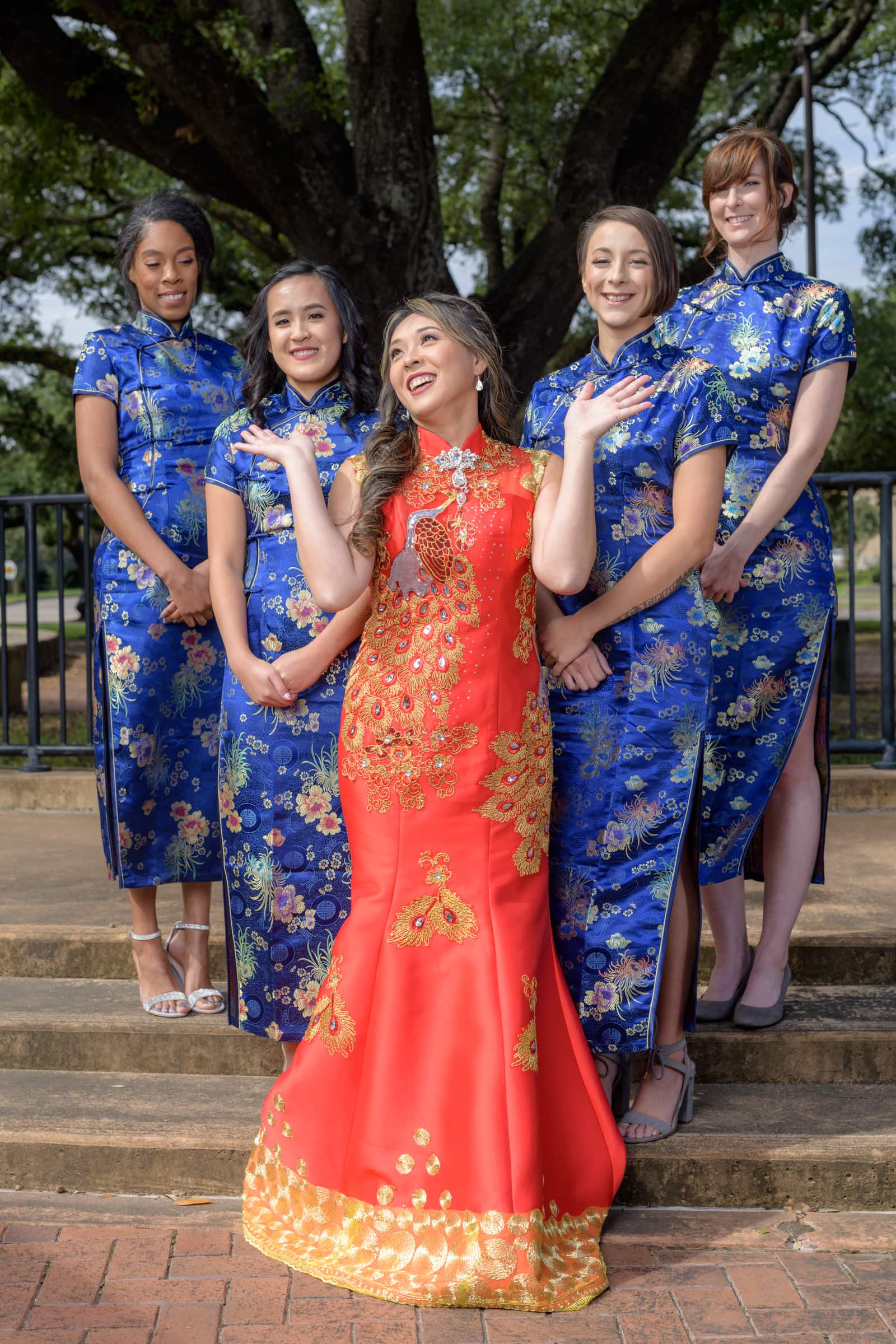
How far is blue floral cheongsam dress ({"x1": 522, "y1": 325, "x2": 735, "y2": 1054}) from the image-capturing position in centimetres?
302

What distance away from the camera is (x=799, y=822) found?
3.68m

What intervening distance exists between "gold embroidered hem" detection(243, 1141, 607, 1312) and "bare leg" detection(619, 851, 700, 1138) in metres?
0.35

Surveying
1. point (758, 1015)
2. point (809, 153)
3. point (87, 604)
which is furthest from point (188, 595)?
point (809, 153)

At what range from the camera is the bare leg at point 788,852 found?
12.0ft

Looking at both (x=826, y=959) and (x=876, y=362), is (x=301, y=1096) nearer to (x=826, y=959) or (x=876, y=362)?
(x=826, y=959)

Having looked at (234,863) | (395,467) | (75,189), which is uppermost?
(75,189)

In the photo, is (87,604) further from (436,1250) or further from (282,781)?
(436,1250)

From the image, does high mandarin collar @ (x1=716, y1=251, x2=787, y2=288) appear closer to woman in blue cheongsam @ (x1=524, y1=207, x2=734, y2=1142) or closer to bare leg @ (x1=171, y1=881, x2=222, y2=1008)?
woman in blue cheongsam @ (x1=524, y1=207, x2=734, y2=1142)

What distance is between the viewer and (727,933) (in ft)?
12.3

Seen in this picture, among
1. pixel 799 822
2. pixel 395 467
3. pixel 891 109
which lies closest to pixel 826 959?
pixel 799 822

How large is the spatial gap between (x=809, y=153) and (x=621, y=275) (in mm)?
13599

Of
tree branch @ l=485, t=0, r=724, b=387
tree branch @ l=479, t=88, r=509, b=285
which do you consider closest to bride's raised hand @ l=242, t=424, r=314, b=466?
tree branch @ l=485, t=0, r=724, b=387

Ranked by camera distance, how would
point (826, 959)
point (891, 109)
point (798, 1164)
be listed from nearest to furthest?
point (798, 1164), point (826, 959), point (891, 109)

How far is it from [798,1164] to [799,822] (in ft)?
2.89
